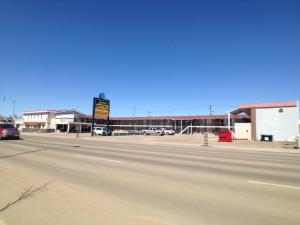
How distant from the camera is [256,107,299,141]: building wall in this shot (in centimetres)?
3691

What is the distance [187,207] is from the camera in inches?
215

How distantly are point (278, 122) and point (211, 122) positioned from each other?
161ft

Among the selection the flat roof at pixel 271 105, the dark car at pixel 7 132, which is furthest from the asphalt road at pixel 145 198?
the flat roof at pixel 271 105

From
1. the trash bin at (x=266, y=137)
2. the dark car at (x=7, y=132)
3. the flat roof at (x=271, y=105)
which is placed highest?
the flat roof at (x=271, y=105)

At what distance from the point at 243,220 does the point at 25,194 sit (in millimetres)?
5144

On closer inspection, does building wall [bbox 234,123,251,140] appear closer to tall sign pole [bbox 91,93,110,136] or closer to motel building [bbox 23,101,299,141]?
motel building [bbox 23,101,299,141]

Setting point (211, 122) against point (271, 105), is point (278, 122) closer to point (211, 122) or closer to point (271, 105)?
point (271, 105)

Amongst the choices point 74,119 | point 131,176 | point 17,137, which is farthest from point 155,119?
point 131,176

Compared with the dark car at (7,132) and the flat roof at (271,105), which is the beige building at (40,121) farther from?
the flat roof at (271,105)

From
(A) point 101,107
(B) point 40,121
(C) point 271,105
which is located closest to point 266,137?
(C) point 271,105

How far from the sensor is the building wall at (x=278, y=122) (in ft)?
121

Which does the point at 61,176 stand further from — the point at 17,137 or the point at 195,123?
the point at 195,123

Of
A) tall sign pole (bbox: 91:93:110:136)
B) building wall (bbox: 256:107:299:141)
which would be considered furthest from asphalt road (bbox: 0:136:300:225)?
tall sign pole (bbox: 91:93:110:136)

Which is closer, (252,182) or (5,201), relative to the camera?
(5,201)
